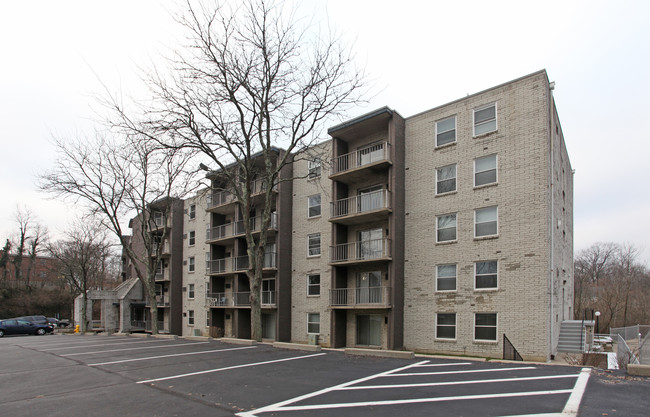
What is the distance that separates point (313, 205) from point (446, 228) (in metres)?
8.81

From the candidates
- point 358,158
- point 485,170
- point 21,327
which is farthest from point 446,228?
point 21,327

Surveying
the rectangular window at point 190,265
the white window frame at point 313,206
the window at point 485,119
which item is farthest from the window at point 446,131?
the rectangular window at point 190,265

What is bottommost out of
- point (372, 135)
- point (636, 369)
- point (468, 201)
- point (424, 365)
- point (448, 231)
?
point (424, 365)

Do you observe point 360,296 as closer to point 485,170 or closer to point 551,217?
point 485,170

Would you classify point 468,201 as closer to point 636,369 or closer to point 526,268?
point 526,268

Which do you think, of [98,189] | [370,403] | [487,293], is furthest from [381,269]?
[98,189]

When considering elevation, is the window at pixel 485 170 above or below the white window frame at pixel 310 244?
above

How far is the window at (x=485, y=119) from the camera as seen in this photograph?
17.6 m

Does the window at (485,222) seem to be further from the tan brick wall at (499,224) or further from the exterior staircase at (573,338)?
the exterior staircase at (573,338)

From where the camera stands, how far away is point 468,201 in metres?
17.8

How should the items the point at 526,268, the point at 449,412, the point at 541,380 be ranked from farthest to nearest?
the point at 526,268
the point at 541,380
the point at 449,412

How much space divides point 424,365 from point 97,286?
65234 millimetres

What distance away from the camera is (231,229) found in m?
30.5

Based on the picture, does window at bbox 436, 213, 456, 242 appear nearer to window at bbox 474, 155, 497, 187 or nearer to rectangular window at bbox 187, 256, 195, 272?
window at bbox 474, 155, 497, 187
